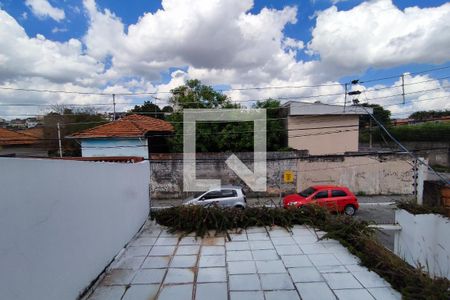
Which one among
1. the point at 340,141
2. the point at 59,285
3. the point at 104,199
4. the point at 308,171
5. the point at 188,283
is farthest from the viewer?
the point at 340,141

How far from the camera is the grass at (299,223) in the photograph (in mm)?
3013

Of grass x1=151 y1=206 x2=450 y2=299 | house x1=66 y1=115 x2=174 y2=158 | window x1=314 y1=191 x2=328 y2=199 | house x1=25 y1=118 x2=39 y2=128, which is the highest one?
house x1=25 y1=118 x2=39 y2=128

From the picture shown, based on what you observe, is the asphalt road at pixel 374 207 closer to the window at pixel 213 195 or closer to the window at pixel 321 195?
the window at pixel 213 195

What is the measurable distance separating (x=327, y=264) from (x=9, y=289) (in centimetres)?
302

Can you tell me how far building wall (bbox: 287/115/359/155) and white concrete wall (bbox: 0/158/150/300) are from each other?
15.4 metres

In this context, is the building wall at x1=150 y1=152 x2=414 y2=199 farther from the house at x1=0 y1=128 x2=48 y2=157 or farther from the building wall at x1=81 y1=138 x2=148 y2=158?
the house at x1=0 y1=128 x2=48 y2=157

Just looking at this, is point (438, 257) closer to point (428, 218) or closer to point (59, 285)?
point (428, 218)

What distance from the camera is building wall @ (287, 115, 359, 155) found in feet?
57.9

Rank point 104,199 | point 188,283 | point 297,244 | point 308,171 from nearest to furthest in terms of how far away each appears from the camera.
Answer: point 188,283
point 104,199
point 297,244
point 308,171

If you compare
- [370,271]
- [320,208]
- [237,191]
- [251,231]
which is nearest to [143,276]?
[251,231]

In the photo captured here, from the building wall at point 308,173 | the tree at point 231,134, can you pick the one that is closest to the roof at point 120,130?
the tree at point 231,134

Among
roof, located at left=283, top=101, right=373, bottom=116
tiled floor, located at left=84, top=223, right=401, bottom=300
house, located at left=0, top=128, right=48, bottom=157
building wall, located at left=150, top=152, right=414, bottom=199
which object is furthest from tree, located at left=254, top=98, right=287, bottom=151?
house, located at left=0, top=128, right=48, bottom=157

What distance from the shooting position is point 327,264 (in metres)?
3.25

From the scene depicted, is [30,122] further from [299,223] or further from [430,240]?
[430,240]
